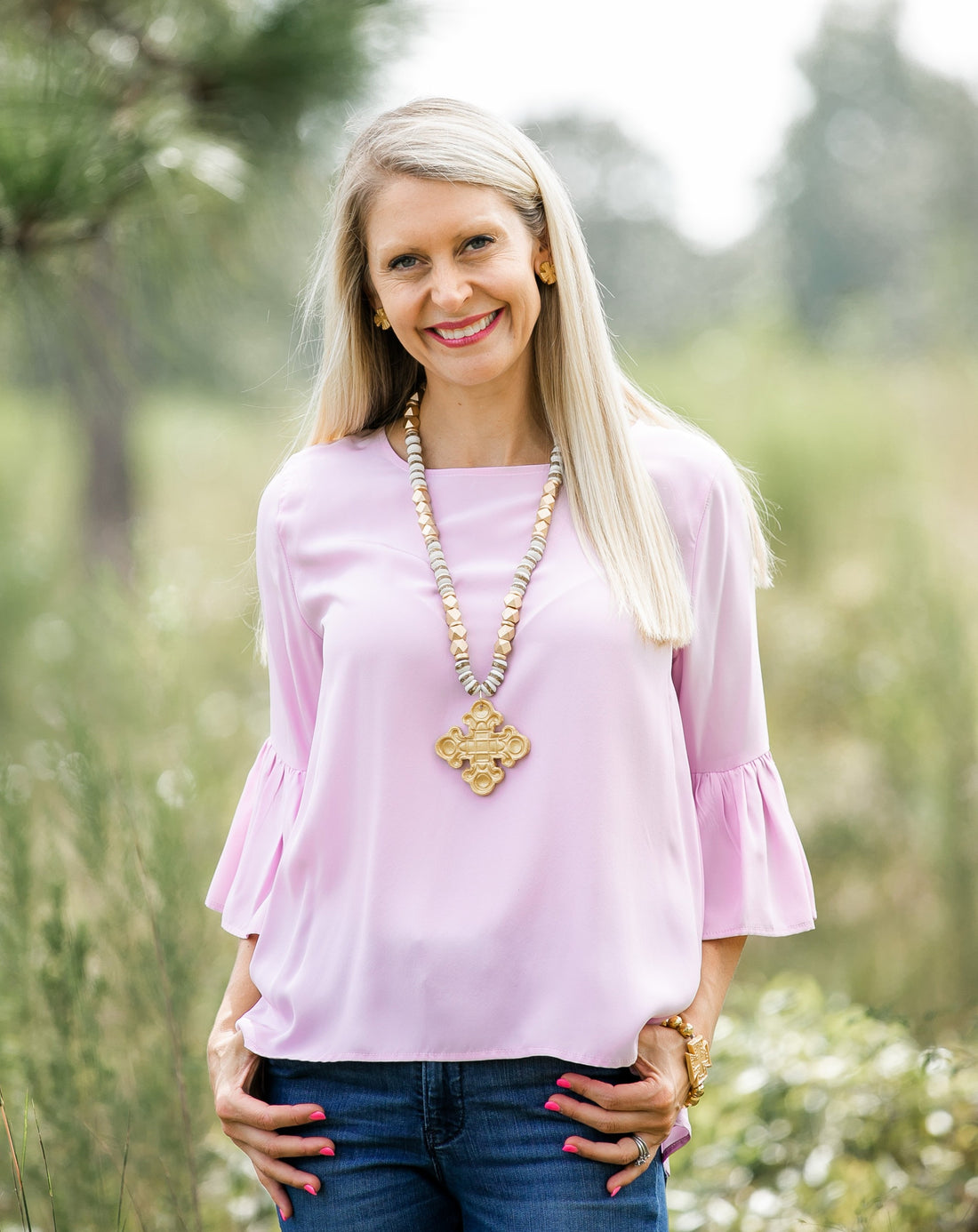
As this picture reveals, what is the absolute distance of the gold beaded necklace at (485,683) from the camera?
125 cm

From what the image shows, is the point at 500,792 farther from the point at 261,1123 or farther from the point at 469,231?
the point at 469,231

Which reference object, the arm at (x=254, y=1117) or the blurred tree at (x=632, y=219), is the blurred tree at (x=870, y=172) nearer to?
the blurred tree at (x=632, y=219)

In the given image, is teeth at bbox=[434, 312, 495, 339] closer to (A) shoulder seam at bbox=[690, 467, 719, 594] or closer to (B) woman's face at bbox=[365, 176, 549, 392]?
(B) woman's face at bbox=[365, 176, 549, 392]

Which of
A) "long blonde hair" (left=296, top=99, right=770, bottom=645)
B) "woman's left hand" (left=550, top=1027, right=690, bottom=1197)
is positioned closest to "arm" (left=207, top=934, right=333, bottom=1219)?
"woman's left hand" (left=550, top=1027, right=690, bottom=1197)

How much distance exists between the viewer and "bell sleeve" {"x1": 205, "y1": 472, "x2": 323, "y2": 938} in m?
1.43

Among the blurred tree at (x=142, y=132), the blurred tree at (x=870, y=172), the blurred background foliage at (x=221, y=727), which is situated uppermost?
the blurred tree at (x=870, y=172)

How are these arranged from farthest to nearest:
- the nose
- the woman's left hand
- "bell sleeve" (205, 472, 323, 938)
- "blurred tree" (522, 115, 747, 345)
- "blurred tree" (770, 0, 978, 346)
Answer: "blurred tree" (522, 115, 747, 345) → "blurred tree" (770, 0, 978, 346) → "bell sleeve" (205, 472, 323, 938) → the nose → the woman's left hand

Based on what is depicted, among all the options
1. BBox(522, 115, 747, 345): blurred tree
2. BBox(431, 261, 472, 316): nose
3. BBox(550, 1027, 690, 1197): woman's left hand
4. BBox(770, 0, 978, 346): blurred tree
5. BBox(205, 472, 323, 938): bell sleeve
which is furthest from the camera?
BBox(522, 115, 747, 345): blurred tree

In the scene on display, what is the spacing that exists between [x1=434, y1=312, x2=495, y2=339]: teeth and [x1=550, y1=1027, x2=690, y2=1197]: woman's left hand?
74 cm

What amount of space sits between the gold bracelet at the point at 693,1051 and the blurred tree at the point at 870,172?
1987 cm

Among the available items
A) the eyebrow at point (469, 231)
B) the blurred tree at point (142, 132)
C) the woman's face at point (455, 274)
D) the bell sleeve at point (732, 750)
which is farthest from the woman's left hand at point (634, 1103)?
the blurred tree at point (142, 132)

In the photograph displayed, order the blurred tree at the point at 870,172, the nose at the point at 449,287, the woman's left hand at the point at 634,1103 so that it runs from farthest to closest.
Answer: the blurred tree at the point at 870,172 < the nose at the point at 449,287 < the woman's left hand at the point at 634,1103

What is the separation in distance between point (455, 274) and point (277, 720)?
54 centimetres

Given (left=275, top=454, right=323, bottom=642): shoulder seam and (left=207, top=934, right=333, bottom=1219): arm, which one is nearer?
(left=207, top=934, right=333, bottom=1219): arm
